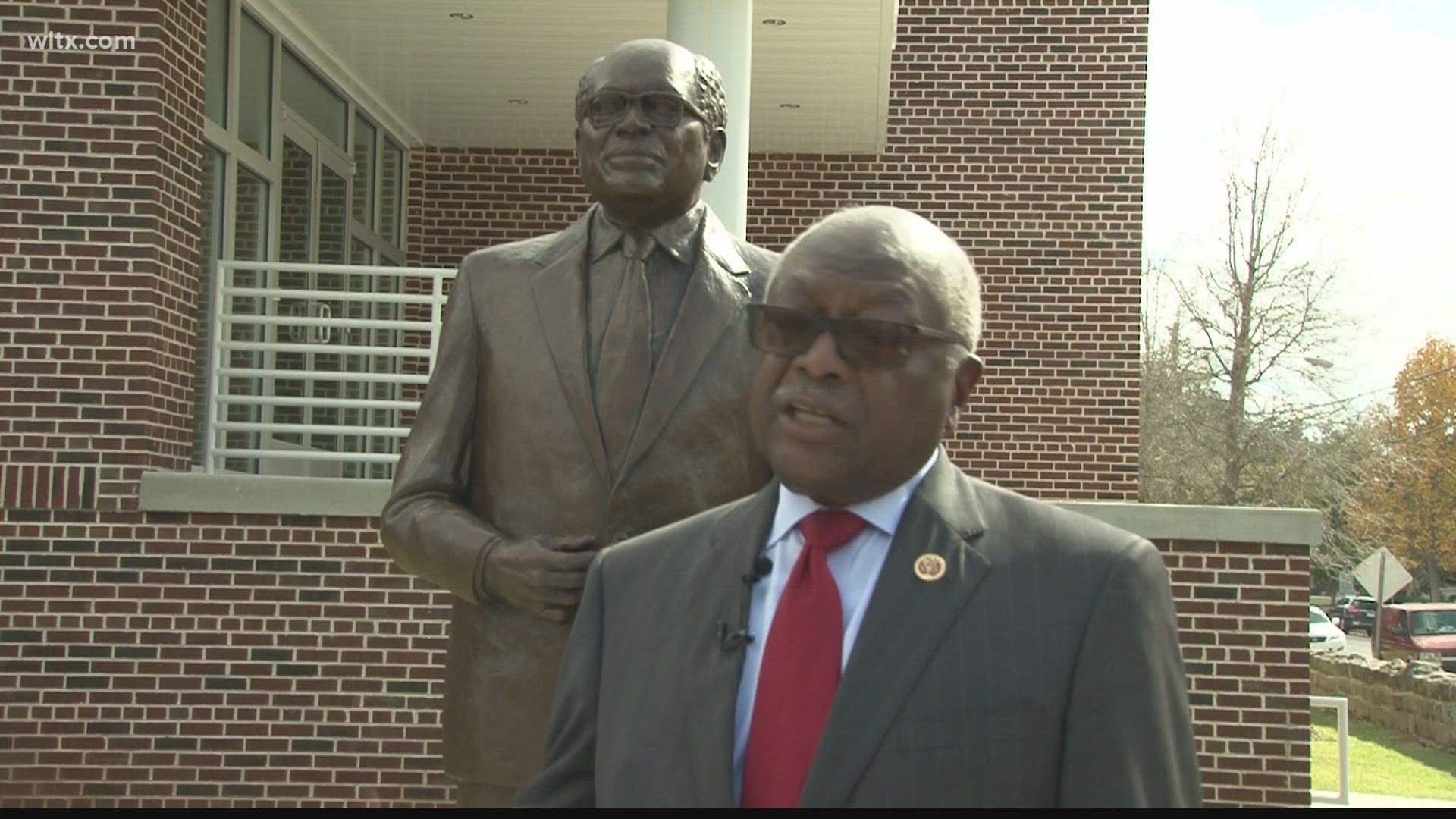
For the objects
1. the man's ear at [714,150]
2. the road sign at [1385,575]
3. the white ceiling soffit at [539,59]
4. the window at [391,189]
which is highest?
the white ceiling soffit at [539,59]

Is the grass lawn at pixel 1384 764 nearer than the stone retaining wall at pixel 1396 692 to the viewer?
Yes

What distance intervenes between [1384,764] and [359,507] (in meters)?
13.3

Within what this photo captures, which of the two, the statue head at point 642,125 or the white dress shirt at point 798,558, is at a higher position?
the statue head at point 642,125

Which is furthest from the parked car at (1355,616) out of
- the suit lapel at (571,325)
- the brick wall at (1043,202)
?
the suit lapel at (571,325)

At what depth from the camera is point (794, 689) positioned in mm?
1955

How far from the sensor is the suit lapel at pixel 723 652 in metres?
1.94

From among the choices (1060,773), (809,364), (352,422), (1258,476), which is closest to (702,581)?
(809,364)

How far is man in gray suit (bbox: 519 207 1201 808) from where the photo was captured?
6.19 feet

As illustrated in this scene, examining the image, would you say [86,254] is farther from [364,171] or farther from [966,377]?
[966,377]

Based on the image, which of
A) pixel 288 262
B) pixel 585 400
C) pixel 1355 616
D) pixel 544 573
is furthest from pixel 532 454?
pixel 1355 616

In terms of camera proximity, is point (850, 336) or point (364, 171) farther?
point (364, 171)

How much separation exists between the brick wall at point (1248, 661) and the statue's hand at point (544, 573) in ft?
23.8

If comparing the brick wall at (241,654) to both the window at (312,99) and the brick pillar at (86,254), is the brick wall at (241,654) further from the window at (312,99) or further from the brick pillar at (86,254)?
the window at (312,99)

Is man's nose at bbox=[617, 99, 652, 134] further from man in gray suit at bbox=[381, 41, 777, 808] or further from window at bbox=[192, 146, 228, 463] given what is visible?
window at bbox=[192, 146, 228, 463]
